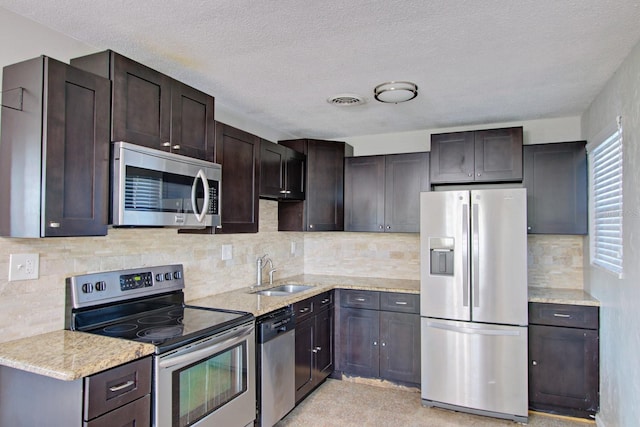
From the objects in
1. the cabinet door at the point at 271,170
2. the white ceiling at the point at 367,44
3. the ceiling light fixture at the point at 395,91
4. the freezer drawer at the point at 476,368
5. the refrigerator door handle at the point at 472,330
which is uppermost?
the white ceiling at the point at 367,44

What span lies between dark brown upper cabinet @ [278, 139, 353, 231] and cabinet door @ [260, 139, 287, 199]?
16.1 inches

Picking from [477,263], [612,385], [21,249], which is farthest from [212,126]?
[612,385]

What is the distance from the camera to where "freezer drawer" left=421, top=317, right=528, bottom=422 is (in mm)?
3014

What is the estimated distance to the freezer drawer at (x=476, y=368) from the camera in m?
3.01

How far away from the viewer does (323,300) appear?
141 inches

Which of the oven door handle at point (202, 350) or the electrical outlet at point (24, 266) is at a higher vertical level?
the electrical outlet at point (24, 266)

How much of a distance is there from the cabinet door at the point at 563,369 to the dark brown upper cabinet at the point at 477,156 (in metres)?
1.30

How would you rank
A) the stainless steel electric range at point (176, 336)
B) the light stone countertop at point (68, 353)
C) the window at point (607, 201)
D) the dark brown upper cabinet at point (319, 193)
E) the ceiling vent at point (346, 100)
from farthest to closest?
the dark brown upper cabinet at point (319, 193) → the ceiling vent at point (346, 100) → the window at point (607, 201) → the stainless steel electric range at point (176, 336) → the light stone countertop at point (68, 353)

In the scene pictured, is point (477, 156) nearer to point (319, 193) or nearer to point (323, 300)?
point (319, 193)

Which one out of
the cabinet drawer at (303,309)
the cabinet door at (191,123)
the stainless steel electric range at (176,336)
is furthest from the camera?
the cabinet drawer at (303,309)

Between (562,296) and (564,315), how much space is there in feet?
0.55

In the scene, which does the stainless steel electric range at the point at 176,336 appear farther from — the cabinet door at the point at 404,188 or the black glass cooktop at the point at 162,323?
the cabinet door at the point at 404,188

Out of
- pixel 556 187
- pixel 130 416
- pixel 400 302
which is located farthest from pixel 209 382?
pixel 556 187

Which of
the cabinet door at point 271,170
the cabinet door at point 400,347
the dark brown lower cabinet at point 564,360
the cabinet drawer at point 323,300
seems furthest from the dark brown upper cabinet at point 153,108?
the dark brown lower cabinet at point 564,360
